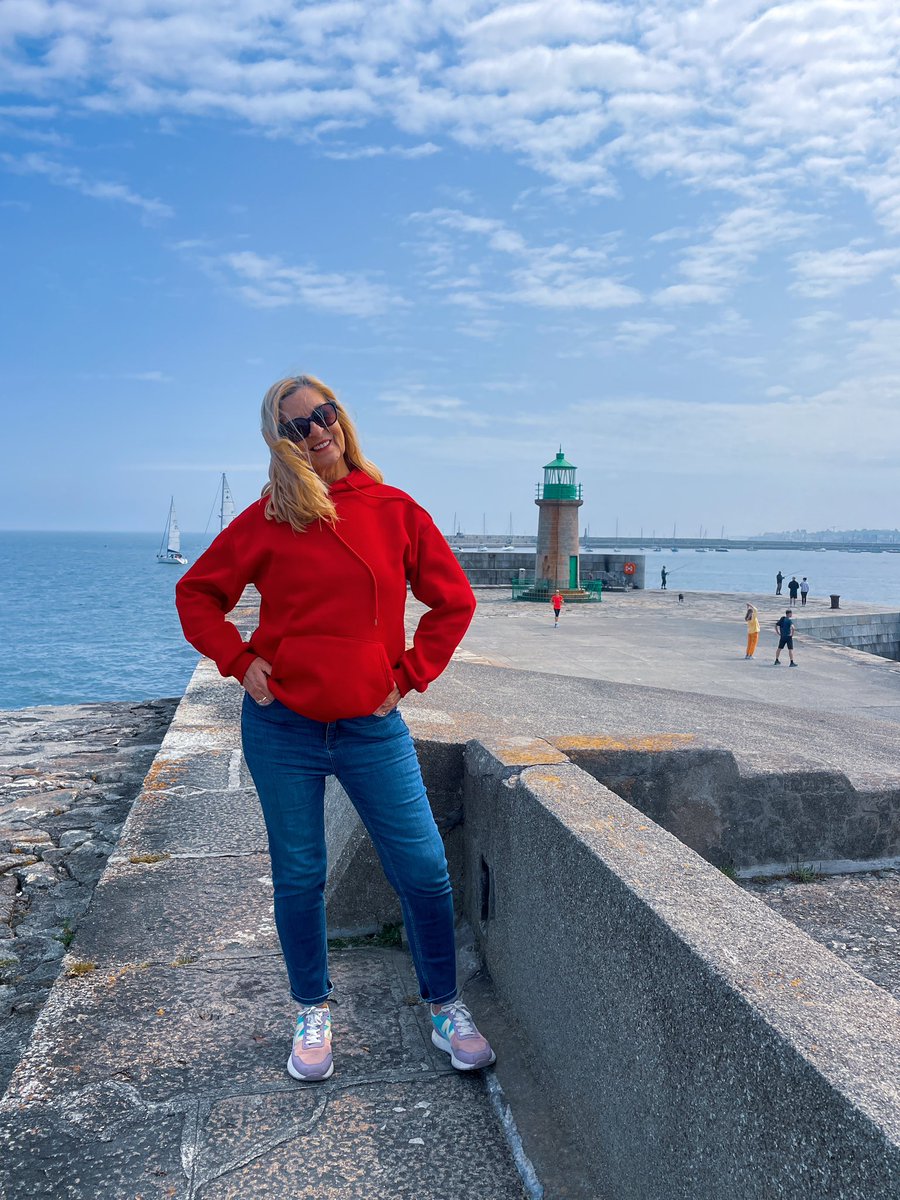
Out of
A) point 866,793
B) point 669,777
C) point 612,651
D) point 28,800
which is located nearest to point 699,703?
point 866,793

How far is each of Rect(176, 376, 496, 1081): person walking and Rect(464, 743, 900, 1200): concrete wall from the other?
0.96 ft

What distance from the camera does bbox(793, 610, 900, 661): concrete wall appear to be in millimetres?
23875

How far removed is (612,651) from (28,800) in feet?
40.1

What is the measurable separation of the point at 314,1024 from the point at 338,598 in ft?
3.63

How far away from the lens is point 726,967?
58.1 inches

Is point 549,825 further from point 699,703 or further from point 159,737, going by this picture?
point 159,737

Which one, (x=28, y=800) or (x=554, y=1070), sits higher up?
(x=554, y=1070)

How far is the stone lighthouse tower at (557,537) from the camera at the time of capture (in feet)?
100

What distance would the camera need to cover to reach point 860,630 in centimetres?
2559

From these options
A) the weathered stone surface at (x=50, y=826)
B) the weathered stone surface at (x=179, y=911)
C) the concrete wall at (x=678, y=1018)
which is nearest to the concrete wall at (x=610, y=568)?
the weathered stone surface at (x=50, y=826)

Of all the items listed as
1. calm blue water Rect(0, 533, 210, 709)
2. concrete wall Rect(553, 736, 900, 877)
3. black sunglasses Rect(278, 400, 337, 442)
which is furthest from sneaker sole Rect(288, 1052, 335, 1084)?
calm blue water Rect(0, 533, 210, 709)

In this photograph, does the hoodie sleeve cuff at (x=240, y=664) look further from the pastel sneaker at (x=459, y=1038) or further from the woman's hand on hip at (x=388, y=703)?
the pastel sneaker at (x=459, y=1038)

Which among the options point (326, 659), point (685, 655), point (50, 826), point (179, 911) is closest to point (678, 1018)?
point (326, 659)

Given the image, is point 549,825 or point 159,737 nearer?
point 549,825
